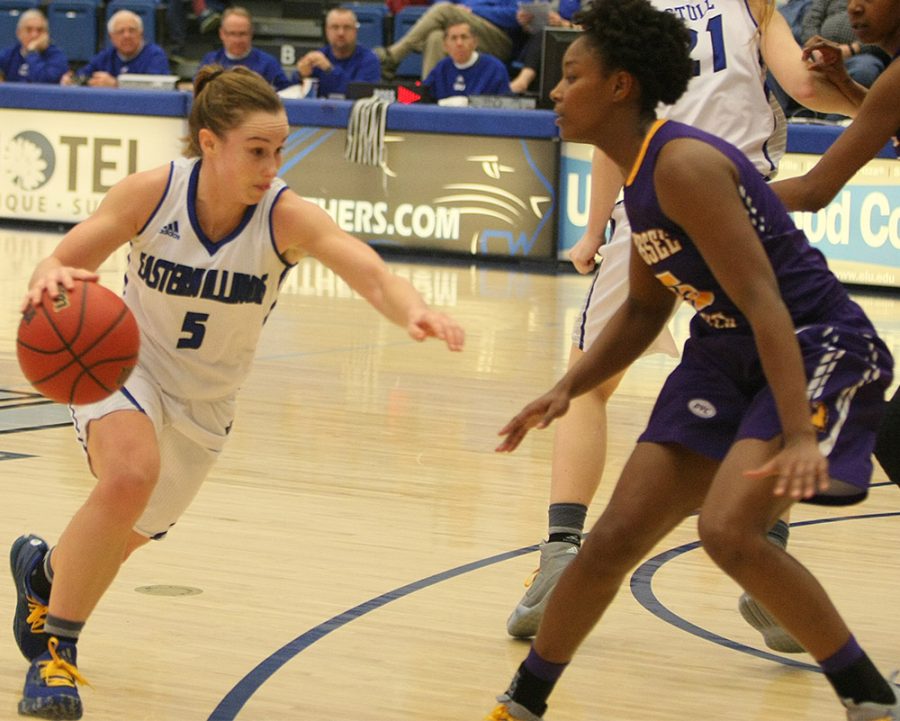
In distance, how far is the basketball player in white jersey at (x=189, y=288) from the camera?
312 cm

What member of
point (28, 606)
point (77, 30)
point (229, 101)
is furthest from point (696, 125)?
point (77, 30)

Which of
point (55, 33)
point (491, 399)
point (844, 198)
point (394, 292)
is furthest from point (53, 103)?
point (394, 292)

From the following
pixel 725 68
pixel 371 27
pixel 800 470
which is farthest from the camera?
pixel 371 27

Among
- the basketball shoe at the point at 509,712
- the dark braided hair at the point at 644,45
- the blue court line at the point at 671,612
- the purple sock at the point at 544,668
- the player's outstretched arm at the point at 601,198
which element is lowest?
the blue court line at the point at 671,612

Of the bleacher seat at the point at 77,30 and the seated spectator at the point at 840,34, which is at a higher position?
the seated spectator at the point at 840,34

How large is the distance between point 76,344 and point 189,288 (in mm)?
376

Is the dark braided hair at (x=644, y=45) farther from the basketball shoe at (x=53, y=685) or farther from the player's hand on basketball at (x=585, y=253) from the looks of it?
the basketball shoe at (x=53, y=685)

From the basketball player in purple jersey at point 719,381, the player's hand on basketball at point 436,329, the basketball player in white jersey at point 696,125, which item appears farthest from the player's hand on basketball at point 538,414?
the basketball player in white jersey at point 696,125

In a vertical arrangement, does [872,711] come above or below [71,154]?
above

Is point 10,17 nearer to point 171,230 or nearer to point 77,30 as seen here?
point 77,30

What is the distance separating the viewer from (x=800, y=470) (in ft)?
8.27

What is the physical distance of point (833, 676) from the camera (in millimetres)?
2723

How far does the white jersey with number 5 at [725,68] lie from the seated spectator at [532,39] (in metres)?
9.37

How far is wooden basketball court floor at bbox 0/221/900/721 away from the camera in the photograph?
325 centimetres
